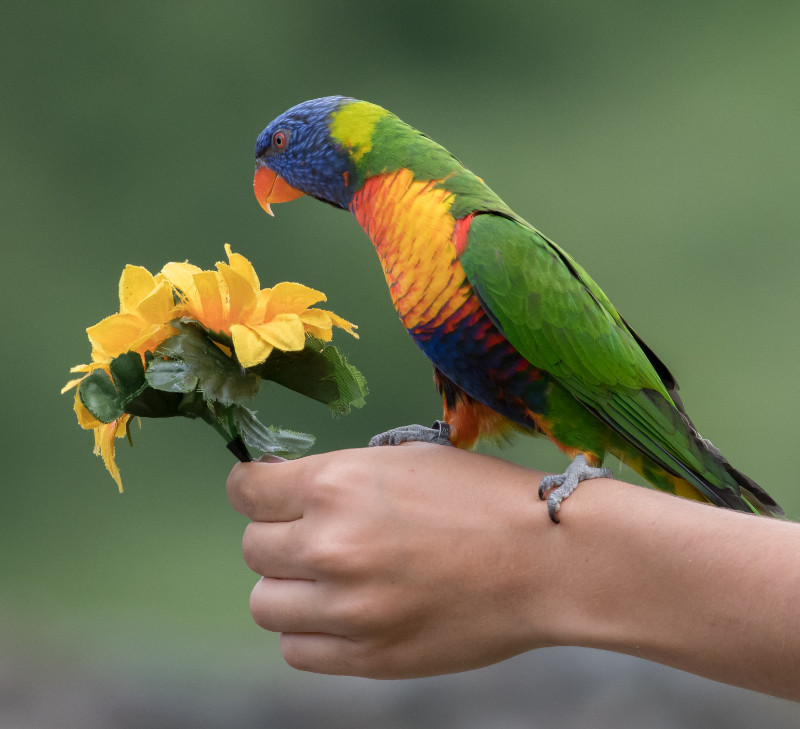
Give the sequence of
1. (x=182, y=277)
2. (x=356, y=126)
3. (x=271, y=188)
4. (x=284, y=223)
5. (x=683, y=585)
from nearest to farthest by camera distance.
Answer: (x=683, y=585) < (x=182, y=277) < (x=356, y=126) < (x=271, y=188) < (x=284, y=223)

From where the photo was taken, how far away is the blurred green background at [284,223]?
125 inches

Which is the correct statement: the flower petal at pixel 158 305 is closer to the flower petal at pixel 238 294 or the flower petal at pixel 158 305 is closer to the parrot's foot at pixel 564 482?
the flower petal at pixel 238 294

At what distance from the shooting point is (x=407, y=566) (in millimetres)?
966

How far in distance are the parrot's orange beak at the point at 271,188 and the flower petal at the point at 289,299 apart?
0.40m

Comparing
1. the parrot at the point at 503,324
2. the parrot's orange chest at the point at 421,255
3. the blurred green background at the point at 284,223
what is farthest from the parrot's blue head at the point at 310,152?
the blurred green background at the point at 284,223

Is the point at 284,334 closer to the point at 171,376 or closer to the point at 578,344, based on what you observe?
the point at 171,376

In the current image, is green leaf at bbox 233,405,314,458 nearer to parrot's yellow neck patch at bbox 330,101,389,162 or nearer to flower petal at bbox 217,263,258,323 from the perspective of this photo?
flower petal at bbox 217,263,258,323

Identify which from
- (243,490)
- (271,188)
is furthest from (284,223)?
(243,490)

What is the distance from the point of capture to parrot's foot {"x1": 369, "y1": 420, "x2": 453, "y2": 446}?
1228mm

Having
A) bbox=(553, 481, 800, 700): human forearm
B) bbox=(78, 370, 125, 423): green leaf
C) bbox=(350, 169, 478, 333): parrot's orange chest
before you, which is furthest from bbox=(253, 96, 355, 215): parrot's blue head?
bbox=(553, 481, 800, 700): human forearm

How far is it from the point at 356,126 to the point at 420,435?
46cm

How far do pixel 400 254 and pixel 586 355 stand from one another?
0.94ft

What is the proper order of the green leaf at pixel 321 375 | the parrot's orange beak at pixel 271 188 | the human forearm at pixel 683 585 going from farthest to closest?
1. the parrot's orange beak at pixel 271 188
2. the green leaf at pixel 321 375
3. the human forearm at pixel 683 585

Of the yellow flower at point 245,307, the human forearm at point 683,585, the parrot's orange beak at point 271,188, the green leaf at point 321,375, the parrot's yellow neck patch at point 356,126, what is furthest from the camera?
the parrot's orange beak at point 271,188
